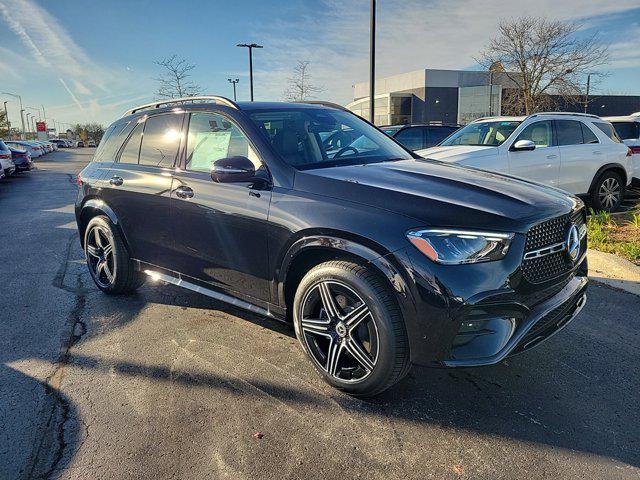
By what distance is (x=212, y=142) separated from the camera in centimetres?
379

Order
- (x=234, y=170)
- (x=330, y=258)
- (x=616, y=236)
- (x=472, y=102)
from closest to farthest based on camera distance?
(x=330, y=258)
(x=234, y=170)
(x=616, y=236)
(x=472, y=102)

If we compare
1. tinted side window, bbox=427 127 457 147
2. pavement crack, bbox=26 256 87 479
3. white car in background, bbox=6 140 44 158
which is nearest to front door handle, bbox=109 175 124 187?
pavement crack, bbox=26 256 87 479

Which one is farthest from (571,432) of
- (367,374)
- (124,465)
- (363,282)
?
(124,465)

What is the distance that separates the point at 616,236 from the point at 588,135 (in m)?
2.60

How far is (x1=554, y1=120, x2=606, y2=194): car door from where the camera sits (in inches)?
318

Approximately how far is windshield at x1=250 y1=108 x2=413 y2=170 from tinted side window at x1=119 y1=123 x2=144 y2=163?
1.53 m

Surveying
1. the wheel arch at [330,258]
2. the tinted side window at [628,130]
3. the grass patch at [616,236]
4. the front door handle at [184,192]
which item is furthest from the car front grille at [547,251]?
the tinted side window at [628,130]

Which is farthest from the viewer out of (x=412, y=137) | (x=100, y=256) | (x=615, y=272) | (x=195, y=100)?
(x=412, y=137)

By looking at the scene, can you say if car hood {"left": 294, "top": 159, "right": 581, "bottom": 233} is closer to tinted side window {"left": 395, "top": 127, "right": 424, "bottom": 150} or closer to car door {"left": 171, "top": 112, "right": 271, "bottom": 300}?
car door {"left": 171, "top": 112, "right": 271, "bottom": 300}

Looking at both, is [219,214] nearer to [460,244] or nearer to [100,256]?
[460,244]

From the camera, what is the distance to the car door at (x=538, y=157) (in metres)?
7.72

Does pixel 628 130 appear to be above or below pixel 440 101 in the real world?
below

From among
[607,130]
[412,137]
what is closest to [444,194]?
[607,130]

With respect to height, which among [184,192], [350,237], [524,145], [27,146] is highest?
[27,146]
